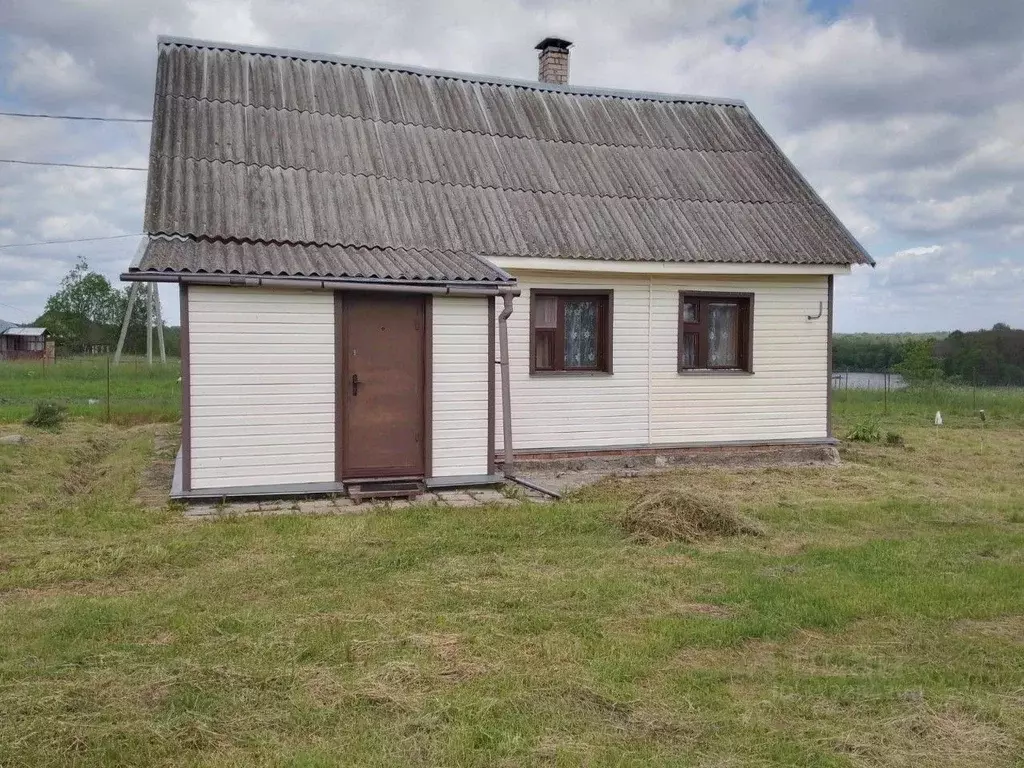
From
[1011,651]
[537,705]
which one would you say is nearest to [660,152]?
[1011,651]

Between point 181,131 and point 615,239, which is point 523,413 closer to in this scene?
point 615,239

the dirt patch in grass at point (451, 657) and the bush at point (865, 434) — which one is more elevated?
the bush at point (865, 434)

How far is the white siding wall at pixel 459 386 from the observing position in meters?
9.81

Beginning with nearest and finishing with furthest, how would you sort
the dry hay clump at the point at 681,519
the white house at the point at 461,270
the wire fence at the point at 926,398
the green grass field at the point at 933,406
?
1. the dry hay clump at the point at 681,519
2. the white house at the point at 461,270
3. the green grass field at the point at 933,406
4. the wire fence at the point at 926,398

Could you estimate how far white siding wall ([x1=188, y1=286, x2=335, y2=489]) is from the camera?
8.86 m

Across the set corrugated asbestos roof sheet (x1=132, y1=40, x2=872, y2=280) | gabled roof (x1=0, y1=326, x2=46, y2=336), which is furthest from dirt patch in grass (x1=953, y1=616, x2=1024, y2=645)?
gabled roof (x1=0, y1=326, x2=46, y2=336)

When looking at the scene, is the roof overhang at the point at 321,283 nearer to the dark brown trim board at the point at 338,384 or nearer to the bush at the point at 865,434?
the dark brown trim board at the point at 338,384

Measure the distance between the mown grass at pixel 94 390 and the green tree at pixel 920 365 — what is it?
757 inches

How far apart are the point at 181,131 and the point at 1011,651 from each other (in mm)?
10550

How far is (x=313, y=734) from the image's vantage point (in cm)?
377

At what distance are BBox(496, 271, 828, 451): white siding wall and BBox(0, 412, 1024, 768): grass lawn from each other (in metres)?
2.87

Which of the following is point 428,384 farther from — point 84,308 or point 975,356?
point 84,308

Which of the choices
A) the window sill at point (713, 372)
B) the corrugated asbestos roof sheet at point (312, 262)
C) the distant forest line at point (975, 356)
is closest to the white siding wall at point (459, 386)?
the corrugated asbestos roof sheet at point (312, 262)

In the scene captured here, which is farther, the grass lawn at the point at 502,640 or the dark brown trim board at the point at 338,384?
the dark brown trim board at the point at 338,384
